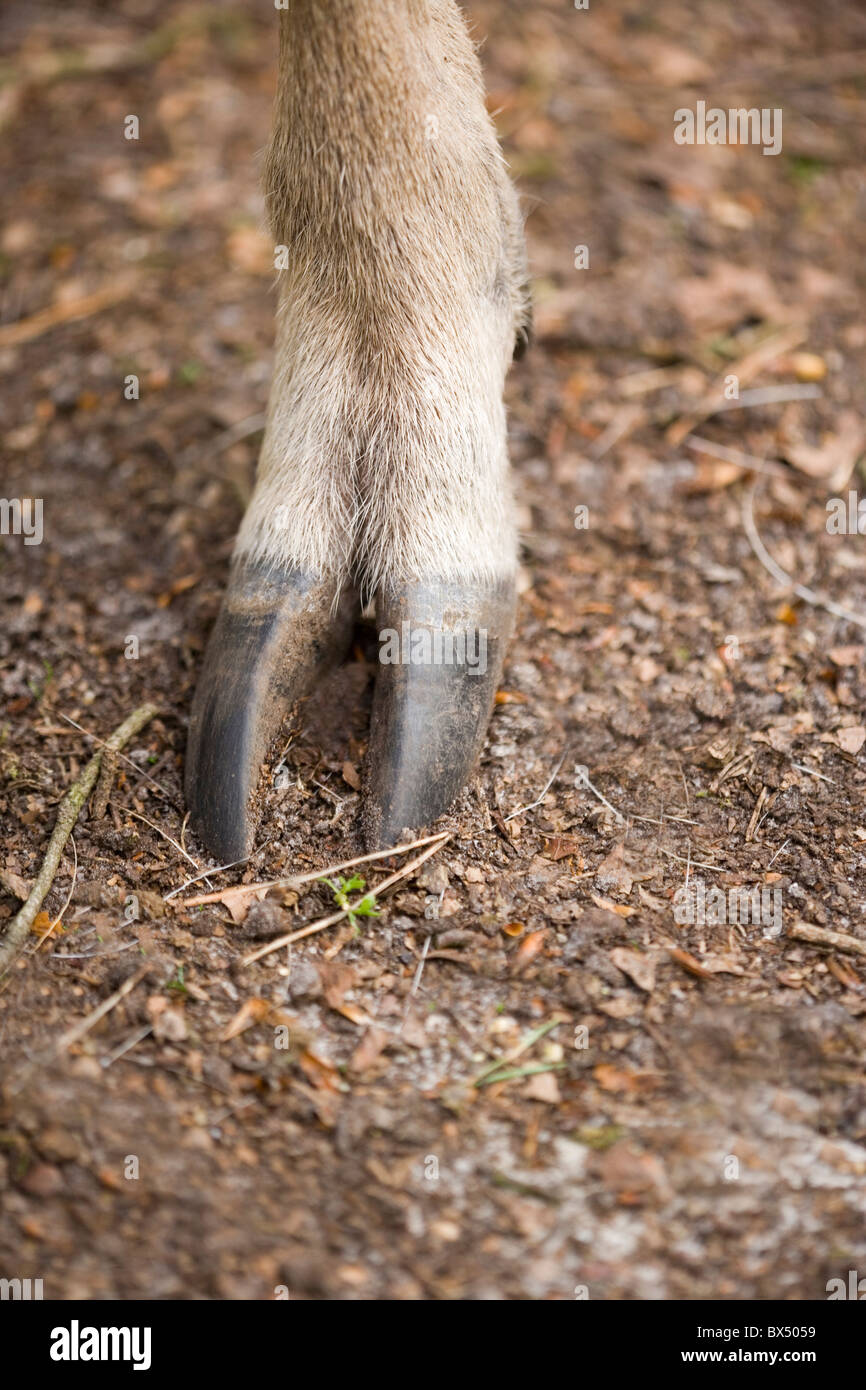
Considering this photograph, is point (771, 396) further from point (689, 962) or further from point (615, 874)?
point (689, 962)

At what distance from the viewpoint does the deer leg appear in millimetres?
2395

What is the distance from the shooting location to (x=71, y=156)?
15.3 feet

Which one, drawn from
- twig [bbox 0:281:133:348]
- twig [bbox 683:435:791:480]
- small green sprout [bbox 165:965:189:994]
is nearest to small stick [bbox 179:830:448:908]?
small green sprout [bbox 165:965:189:994]

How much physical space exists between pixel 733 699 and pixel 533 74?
3183 mm

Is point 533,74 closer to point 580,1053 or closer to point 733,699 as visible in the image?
point 733,699

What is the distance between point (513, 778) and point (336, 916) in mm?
535

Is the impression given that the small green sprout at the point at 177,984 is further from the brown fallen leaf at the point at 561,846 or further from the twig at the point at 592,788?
the twig at the point at 592,788

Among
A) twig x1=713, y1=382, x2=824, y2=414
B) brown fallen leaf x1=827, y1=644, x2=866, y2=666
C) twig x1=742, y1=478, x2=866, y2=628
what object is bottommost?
brown fallen leaf x1=827, y1=644, x2=866, y2=666

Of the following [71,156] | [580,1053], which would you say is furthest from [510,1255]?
[71,156]

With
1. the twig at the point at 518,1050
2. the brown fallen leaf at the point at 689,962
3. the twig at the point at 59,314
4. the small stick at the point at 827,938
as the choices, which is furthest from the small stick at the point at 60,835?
the twig at the point at 59,314

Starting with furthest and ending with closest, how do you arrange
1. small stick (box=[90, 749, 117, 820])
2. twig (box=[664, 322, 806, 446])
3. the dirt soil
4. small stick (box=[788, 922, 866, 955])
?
twig (box=[664, 322, 806, 446]) < small stick (box=[90, 749, 117, 820]) < small stick (box=[788, 922, 866, 955]) < the dirt soil

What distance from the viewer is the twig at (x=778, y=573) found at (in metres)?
3.14

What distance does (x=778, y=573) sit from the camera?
10.7 feet

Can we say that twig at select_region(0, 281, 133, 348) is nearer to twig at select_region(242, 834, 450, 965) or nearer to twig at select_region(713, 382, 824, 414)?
twig at select_region(713, 382, 824, 414)
